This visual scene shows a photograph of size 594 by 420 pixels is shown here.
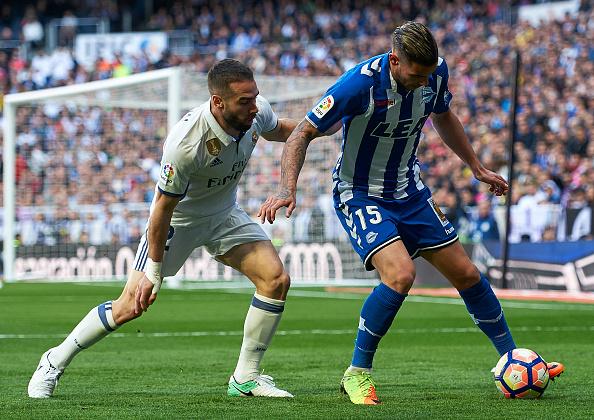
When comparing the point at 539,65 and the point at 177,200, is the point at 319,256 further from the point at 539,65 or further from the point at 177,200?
the point at 177,200

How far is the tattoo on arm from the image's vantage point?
6.39 meters

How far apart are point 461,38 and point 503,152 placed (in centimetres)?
832

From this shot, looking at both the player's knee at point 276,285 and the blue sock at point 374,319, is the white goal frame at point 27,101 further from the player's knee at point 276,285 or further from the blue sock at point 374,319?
the blue sock at point 374,319

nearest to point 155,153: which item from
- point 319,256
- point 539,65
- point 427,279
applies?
point 319,256

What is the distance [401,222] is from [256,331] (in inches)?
42.4

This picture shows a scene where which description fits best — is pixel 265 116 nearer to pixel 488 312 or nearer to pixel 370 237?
pixel 370 237

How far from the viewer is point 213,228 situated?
7207mm

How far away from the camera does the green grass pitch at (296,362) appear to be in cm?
625

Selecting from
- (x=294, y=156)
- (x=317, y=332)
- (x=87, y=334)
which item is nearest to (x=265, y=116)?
(x=294, y=156)

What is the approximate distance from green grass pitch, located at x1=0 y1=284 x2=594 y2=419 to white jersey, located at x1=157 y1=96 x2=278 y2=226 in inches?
44.6

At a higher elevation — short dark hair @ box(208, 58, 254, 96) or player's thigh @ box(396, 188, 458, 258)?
short dark hair @ box(208, 58, 254, 96)

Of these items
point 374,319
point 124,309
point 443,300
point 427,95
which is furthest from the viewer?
point 443,300

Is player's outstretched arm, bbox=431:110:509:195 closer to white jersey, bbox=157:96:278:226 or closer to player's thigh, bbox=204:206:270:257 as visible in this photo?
white jersey, bbox=157:96:278:226

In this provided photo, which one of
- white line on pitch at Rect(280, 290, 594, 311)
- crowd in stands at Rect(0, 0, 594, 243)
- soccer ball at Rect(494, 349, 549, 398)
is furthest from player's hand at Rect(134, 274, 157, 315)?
crowd in stands at Rect(0, 0, 594, 243)
